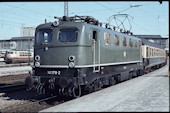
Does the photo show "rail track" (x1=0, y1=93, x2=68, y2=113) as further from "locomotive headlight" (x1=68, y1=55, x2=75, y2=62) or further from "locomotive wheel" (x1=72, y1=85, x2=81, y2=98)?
"locomotive headlight" (x1=68, y1=55, x2=75, y2=62)

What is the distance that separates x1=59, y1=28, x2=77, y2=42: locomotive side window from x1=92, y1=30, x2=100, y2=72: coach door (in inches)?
45.6

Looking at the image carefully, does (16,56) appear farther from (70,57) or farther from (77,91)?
(70,57)

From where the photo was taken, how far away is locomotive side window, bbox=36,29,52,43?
13188mm

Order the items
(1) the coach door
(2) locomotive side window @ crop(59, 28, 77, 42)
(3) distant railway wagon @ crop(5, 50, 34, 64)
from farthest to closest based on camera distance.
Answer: (3) distant railway wagon @ crop(5, 50, 34, 64) < (1) the coach door < (2) locomotive side window @ crop(59, 28, 77, 42)

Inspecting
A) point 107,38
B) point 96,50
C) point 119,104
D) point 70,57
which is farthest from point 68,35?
point 119,104

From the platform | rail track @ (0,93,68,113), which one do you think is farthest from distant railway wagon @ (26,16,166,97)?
the platform

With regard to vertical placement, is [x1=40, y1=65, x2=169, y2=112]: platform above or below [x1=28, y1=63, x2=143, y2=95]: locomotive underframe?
below

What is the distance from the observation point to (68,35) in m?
12.8

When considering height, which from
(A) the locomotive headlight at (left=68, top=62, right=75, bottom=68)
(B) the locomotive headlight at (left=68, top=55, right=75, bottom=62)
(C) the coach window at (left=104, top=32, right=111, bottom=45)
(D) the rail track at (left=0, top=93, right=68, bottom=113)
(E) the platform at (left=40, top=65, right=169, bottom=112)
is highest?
(C) the coach window at (left=104, top=32, right=111, bottom=45)

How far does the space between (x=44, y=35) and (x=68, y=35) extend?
130 centimetres

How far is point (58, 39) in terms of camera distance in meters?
12.9

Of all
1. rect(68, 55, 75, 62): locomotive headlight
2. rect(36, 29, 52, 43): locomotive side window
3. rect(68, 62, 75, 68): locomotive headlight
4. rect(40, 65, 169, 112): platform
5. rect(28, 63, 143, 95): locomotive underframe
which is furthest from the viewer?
rect(36, 29, 52, 43): locomotive side window

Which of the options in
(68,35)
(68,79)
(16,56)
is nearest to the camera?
(68,79)

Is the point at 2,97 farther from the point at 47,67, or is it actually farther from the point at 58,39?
the point at 58,39
